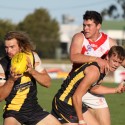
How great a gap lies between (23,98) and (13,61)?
26.0 inches

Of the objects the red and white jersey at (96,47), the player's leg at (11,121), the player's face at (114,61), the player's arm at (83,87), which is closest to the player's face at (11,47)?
the player's leg at (11,121)

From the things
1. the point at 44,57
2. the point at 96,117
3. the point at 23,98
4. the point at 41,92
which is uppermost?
the point at 23,98

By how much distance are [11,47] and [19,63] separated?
0.36m

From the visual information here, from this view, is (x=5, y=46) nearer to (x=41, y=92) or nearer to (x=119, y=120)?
(x=119, y=120)

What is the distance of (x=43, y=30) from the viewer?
78875 mm

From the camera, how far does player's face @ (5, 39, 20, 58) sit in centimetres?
705

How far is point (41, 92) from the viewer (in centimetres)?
1959

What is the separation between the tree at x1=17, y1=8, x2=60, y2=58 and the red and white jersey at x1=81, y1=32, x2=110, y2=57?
216 feet

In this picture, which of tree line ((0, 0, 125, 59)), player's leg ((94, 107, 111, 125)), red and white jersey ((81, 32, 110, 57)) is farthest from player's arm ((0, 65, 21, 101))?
tree line ((0, 0, 125, 59))

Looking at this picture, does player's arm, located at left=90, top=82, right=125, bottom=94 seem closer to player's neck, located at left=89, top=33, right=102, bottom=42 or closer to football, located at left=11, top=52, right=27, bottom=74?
player's neck, located at left=89, top=33, right=102, bottom=42

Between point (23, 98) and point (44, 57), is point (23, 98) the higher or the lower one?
the higher one

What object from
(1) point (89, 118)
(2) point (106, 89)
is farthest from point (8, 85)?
(2) point (106, 89)

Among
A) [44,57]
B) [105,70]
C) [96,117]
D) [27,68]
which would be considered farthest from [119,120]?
[44,57]

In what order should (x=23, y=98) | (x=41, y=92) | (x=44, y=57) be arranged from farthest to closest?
(x=44, y=57) → (x=41, y=92) → (x=23, y=98)
